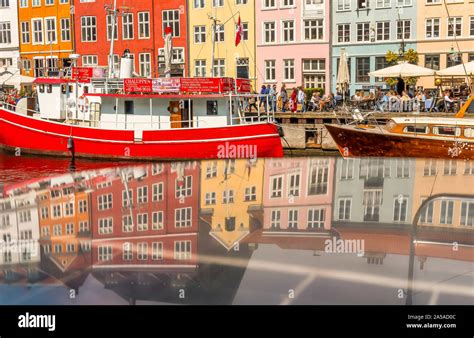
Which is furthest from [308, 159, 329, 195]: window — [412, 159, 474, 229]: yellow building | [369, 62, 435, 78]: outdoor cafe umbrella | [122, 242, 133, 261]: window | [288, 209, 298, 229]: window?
[369, 62, 435, 78]: outdoor cafe umbrella

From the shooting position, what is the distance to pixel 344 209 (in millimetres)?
4195

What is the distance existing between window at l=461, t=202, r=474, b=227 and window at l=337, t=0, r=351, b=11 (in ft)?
145

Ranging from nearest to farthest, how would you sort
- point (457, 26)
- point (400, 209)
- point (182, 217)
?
1. point (182, 217)
2. point (400, 209)
3. point (457, 26)

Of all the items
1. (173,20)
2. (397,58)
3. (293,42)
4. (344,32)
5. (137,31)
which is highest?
(173,20)

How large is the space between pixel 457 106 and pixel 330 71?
17.0 m

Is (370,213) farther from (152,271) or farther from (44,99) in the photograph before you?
(44,99)

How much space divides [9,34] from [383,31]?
29762 mm

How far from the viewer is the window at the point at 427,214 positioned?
387 centimetres

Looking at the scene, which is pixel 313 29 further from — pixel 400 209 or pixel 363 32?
pixel 400 209

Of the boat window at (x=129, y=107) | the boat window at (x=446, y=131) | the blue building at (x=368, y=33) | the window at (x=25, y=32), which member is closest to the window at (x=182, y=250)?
the boat window at (x=446, y=131)

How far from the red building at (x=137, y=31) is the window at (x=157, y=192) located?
45.5m

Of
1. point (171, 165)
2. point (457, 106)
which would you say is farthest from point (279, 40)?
point (171, 165)

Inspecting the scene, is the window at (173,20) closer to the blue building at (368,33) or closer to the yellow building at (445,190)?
the blue building at (368,33)

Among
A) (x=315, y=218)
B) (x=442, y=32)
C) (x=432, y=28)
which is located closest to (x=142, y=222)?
(x=315, y=218)
